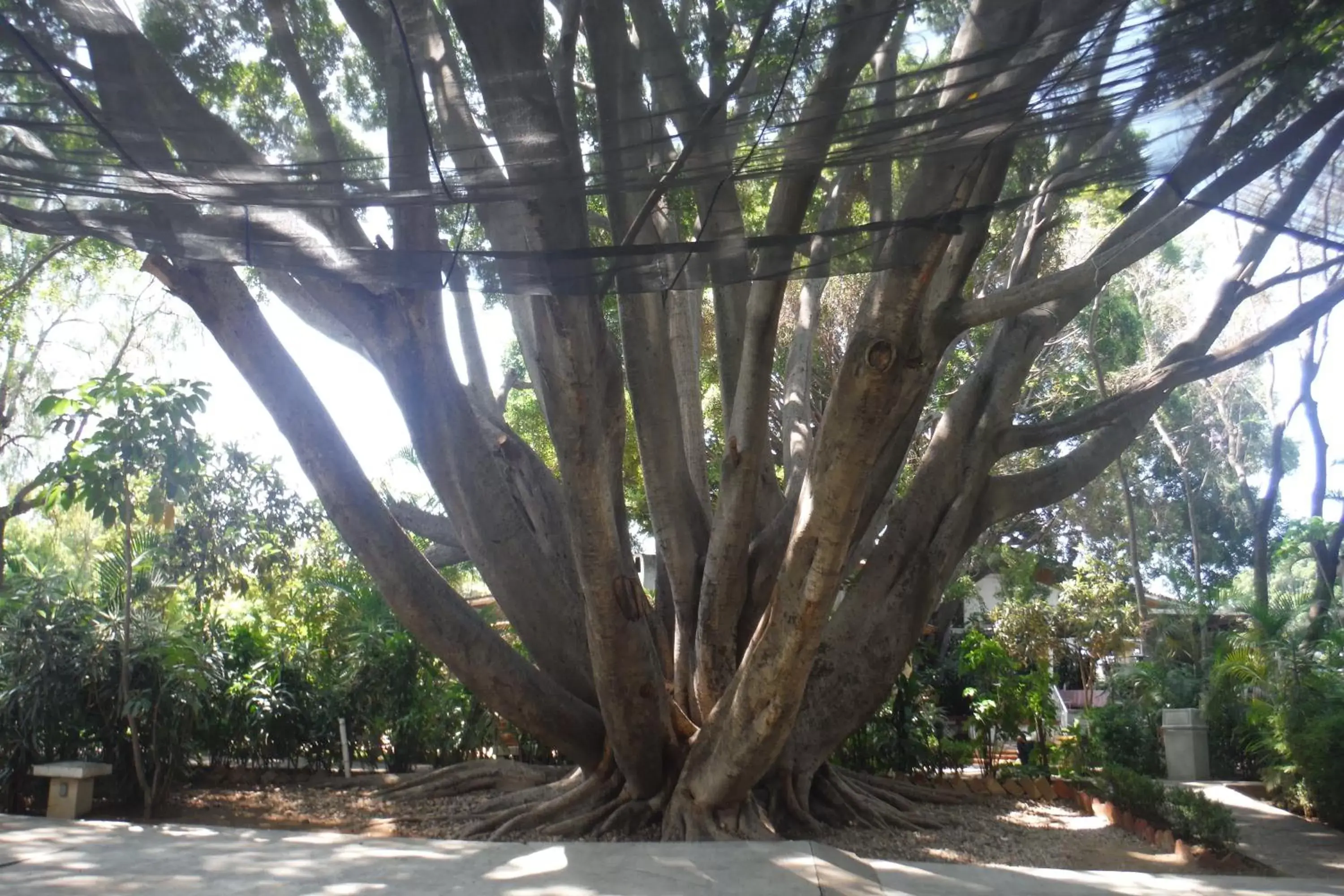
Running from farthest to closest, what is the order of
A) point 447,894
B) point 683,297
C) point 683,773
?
1. point 683,297
2. point 683,773
3. point 447,894

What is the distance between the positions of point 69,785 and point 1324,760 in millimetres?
8771

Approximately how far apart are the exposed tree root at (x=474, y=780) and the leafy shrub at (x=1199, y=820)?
4.28m

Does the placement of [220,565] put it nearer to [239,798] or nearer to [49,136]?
[239,798]

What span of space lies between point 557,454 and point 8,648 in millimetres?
4719

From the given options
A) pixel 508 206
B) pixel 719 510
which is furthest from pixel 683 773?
pixel 508 206

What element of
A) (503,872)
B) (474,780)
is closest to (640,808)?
(474,780)

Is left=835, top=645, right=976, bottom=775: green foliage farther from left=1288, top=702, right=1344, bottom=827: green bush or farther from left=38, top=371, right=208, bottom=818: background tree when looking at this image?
left=38, top=371, right=208, bottom=818: background tree

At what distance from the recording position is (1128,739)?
1181 centimetres

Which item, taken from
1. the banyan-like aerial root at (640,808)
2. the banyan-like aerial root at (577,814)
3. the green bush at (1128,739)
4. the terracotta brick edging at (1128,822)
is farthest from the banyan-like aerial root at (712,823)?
the green bush at (1128,739)

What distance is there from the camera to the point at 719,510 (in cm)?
702

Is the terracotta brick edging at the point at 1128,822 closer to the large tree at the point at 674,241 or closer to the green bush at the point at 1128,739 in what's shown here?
the large tree at the point at 674,241

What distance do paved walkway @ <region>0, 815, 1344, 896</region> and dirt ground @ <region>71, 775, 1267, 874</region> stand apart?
1019 mm

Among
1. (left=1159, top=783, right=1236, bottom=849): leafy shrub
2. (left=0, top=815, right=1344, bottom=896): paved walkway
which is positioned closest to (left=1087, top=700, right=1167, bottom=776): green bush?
(left=1159, top=783, right=1236, bottom=849): leafy shrub

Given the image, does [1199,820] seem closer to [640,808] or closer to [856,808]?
[856,808]
